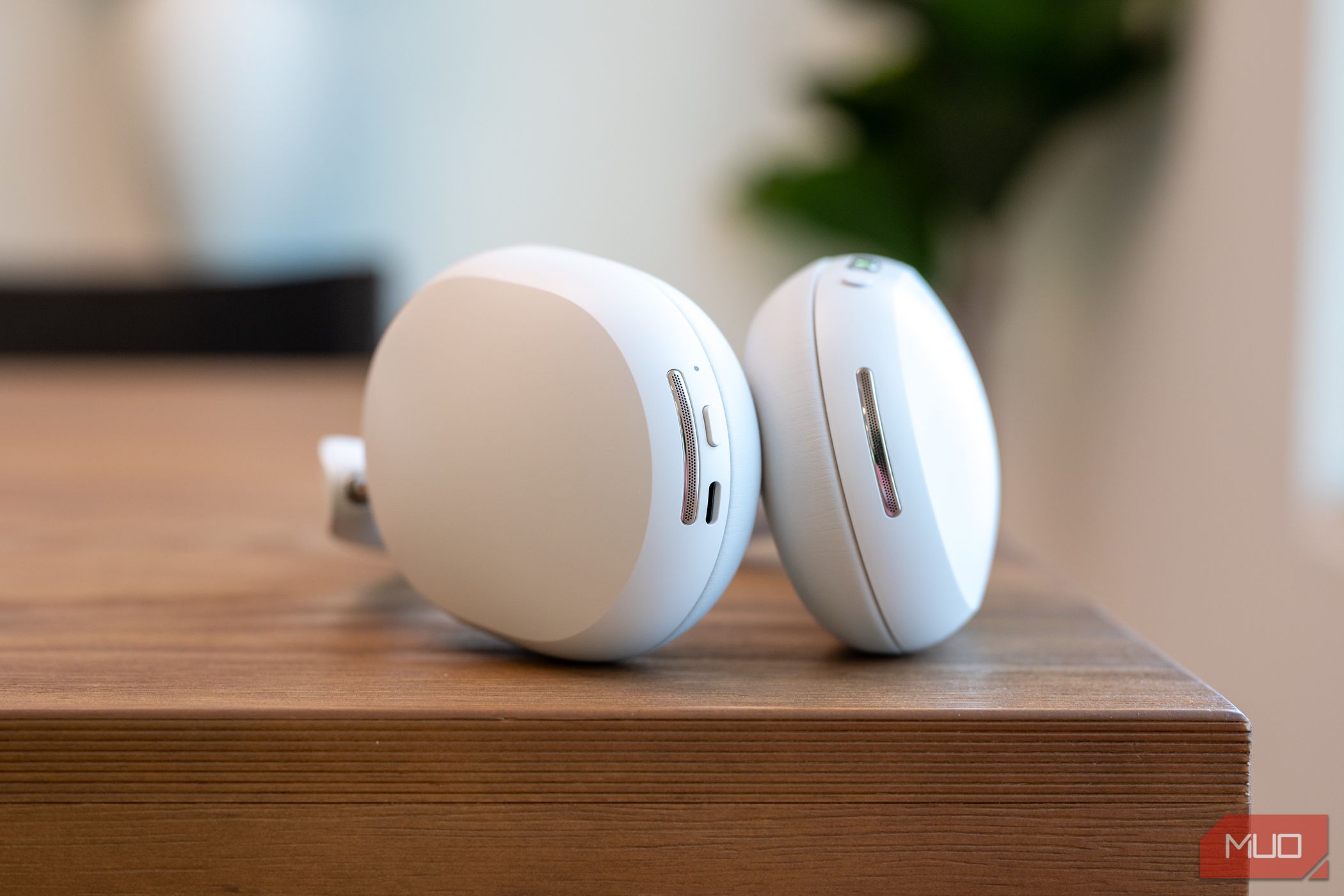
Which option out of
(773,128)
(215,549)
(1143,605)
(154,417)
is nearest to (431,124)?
(773,128)

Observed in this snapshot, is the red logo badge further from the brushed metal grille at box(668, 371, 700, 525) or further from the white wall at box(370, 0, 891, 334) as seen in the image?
the white wall at box(370, 0, 891, 334)

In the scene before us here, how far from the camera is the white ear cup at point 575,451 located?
1.25ft

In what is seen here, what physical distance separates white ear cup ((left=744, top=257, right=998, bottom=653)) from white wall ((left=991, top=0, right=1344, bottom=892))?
34.6 inches

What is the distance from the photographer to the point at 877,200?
1968mm

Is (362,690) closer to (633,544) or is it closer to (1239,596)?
(633,544)

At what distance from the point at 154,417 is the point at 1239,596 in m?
1.30

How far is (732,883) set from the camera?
36cm

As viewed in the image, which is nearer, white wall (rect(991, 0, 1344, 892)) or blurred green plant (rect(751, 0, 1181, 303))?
white wall (rect(991, 0, 1344, 892))

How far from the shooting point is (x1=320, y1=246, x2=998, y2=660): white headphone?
383 mm

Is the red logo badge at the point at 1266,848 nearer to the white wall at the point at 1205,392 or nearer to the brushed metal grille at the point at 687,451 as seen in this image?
the brushed metal grille at the point at 687,451

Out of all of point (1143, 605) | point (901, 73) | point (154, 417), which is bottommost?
point (1143, 605)

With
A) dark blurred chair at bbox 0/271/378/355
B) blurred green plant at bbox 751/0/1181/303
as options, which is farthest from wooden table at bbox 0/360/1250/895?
dark blurred chair at bbox 0/271/378/355

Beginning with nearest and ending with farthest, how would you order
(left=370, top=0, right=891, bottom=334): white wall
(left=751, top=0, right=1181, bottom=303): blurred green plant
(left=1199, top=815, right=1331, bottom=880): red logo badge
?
(left=1199, top=815, right=1331, bottom=880): red logo badge → (left=751, top=0, right=1181, bottom=303): blurred green plant → (left=370, top=0, right=891, bottom=334): white wall

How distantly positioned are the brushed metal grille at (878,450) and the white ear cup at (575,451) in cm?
4
